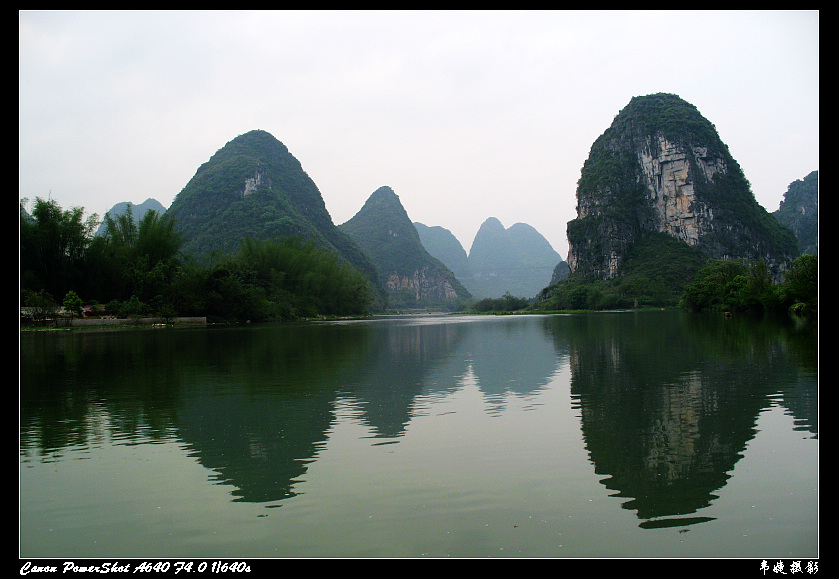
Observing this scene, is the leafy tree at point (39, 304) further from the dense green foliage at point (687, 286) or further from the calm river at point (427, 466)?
the dense green foliage at point (687, 286)

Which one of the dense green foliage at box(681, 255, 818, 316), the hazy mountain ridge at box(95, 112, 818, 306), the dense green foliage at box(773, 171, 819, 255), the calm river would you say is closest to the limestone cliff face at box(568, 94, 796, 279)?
the hazy mountain ridge at box(95, 112, 818, 306)

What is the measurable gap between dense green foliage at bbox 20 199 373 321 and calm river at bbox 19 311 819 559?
114ft

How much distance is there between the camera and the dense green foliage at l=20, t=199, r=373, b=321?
41.7 metres

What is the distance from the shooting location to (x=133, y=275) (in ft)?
153

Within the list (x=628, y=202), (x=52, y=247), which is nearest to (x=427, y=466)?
(x=52, y=247)

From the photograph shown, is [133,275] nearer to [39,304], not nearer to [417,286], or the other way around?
[39,304]

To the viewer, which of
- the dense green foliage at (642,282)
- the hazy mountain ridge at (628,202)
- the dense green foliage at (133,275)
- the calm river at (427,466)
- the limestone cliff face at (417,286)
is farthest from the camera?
the limestone cliff face at (417,286)

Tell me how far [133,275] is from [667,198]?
115118 mm

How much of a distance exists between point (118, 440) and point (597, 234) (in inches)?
5225

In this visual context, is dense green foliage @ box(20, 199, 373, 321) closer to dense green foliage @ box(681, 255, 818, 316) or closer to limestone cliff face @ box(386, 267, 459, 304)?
dense green foliage @ box(681, 255, 818, 316)

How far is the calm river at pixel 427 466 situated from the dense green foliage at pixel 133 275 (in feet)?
114

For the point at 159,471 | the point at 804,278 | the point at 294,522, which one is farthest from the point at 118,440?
the point at 804,278

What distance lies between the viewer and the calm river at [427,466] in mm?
4449

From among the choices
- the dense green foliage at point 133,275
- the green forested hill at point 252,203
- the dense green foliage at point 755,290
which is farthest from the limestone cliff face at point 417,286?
the dense green foliage at point 755,290
